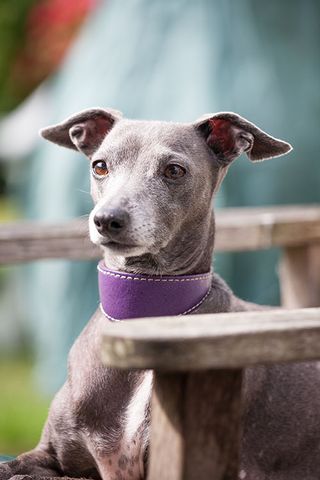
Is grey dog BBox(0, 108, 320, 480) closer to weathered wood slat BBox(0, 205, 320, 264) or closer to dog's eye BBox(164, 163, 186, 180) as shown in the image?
dog's eye BBox(164, 163, 186, 180)

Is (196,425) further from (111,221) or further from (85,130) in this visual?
(85,130)

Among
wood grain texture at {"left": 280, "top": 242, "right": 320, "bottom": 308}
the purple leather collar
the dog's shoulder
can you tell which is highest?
the purple leather collar

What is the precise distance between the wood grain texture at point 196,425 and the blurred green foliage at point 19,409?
4323 millimetres

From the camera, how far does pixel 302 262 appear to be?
194 inches

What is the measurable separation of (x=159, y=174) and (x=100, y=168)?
0.67 ft

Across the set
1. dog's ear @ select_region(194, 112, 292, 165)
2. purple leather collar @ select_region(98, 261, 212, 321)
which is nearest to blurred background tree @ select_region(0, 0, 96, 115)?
dog's ear @ select_region(194, 112, 292, 165)

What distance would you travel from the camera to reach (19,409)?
7.72m

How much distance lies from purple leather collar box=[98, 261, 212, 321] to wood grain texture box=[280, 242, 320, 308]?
73.8 inches

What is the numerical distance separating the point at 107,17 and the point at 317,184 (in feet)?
6.62

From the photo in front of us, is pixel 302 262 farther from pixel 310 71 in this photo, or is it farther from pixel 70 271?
pixel 70 271

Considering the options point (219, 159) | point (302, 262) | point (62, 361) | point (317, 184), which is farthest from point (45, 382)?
point (219, 159)

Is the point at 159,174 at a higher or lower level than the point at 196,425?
higher

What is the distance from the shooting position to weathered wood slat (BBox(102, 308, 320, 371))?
2.27 m

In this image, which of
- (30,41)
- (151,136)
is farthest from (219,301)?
(30,41)
